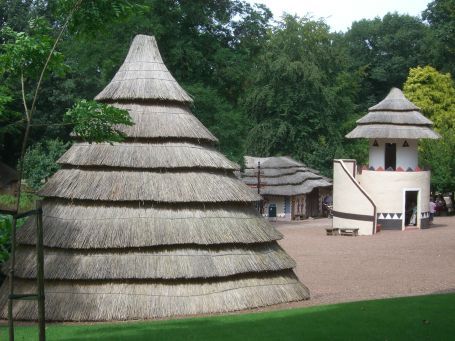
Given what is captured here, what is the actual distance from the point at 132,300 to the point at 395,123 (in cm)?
2806

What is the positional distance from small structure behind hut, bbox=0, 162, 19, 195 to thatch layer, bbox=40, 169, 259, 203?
23.8m

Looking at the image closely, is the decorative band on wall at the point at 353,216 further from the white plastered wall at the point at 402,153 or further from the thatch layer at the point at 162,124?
the thatch layer at the point at 162,124

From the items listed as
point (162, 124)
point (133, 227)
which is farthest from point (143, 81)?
point (133, 227)

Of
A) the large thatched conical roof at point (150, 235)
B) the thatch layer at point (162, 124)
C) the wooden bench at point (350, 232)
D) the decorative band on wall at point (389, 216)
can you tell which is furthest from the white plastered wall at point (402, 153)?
the thatch layer at point (162, 124)

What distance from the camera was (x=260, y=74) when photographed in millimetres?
60656

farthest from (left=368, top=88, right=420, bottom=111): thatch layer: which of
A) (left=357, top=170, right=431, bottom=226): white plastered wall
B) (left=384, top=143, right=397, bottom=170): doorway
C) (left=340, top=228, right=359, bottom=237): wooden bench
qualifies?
(left=340, top=228, right=359, bottom=237): wooden bench

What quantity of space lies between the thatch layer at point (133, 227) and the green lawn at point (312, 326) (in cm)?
203

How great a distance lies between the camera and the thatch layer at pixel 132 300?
1638 centimetres

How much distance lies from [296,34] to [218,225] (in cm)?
5053

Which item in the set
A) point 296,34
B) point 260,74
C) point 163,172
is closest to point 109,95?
point 163,172

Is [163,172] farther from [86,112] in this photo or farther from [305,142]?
[305,142]

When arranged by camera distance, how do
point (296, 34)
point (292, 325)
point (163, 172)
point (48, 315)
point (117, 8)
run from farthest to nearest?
1. point (296, 34)
2. point (163, 172)
3. point (48, 315)
4. point (292, 325)
5. point (117, 8)

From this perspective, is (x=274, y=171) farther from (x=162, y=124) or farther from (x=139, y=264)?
(x=139, y=264)

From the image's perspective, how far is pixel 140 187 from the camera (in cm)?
1731
